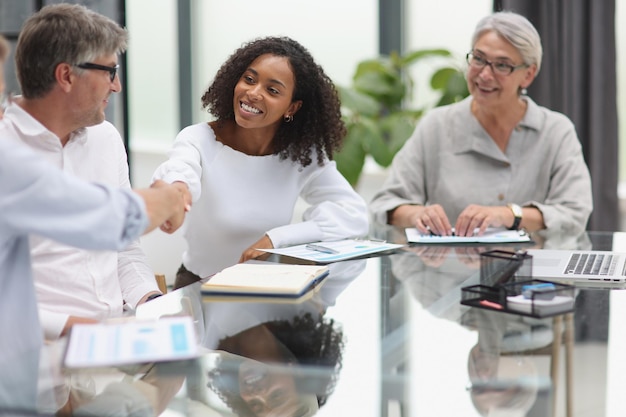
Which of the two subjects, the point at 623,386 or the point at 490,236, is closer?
the point at 623,386

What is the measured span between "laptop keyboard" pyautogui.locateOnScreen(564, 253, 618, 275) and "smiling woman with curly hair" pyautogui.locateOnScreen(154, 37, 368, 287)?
0.65 m

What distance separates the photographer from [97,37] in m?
1.80

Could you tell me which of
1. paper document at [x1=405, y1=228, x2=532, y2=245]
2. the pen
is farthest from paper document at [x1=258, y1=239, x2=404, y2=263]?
paper document at [x1=405, y1=228, x2=532, y2=245]

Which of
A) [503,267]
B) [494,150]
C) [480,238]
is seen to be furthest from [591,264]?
[494,150]

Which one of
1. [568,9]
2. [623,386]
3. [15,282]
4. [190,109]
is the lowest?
[623,386]

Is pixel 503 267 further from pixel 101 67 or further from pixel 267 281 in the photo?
pixel 101 67

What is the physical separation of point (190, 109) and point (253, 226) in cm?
295

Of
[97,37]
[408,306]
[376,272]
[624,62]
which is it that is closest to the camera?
[408,306]

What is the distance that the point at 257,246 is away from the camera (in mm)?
2250

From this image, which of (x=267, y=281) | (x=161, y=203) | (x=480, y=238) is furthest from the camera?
(x=480, y=238)

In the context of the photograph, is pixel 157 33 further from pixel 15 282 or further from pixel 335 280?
pixel 15 282

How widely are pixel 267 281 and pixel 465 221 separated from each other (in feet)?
2.93

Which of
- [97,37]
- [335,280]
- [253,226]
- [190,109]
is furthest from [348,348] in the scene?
[190,109]

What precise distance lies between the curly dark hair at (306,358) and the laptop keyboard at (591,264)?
0.73 m
